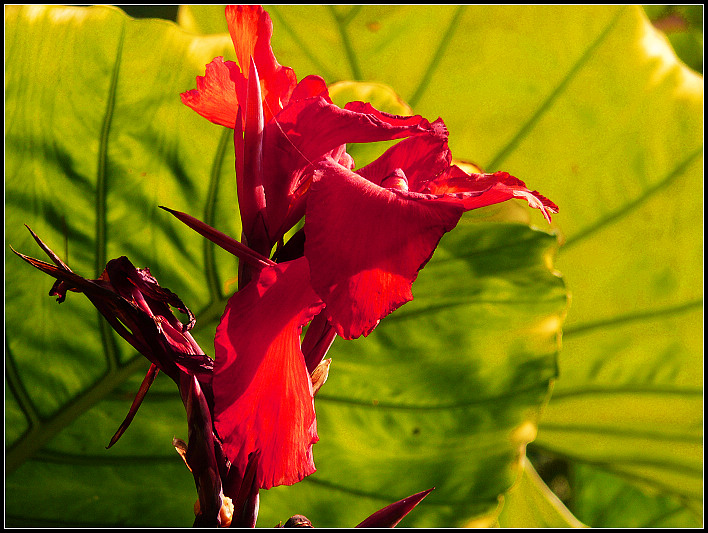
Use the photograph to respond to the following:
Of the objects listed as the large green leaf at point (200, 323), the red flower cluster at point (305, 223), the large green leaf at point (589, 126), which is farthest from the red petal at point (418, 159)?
the large green leaf at point (589, 126)

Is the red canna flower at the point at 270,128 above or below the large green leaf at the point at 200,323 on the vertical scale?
above

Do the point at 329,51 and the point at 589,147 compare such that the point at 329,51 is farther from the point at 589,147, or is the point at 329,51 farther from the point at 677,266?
the point at 677,266

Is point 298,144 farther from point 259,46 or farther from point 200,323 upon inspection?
point 200,323

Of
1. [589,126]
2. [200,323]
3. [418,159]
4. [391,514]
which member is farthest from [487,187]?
[589,126]

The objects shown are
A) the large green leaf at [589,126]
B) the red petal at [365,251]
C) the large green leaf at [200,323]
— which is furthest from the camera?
the large green leaf at [589,126]

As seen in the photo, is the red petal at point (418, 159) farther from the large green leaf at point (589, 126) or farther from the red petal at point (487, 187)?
the large green leaf at point (589, 126)

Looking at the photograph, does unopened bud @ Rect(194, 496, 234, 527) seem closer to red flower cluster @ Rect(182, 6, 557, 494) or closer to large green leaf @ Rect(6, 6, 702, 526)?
red flower cluster @ Rect(182, 6, 557, 494)

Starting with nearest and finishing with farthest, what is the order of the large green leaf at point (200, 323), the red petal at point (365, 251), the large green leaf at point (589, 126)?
the red petal at point (365, 251) < the large green leaf at point (200, 323) < the large green leaf at point (589, 126)

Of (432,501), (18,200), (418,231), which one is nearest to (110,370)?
(18,200)
